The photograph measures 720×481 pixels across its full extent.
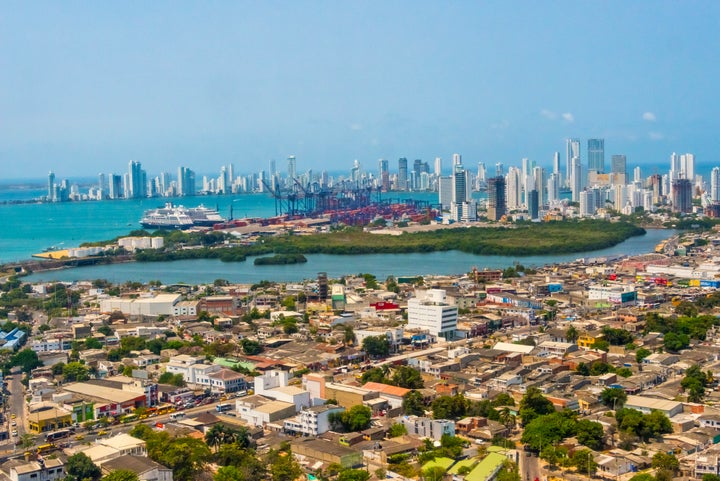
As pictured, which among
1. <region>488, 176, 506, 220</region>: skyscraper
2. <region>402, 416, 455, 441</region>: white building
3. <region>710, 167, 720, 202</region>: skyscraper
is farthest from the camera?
<region>710, 167, 720, 202</region>: skyscraper

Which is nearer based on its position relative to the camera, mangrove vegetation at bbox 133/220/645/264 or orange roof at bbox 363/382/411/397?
orange roof at bbox 363/382/411/397

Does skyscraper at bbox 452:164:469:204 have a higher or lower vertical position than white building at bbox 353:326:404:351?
higher

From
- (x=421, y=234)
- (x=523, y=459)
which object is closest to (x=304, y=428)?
(x=523, y=459)

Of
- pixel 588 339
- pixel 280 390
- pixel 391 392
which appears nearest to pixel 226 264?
pixel 588 339

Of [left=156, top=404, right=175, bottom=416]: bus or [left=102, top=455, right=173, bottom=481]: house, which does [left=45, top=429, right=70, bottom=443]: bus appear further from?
[left=102, top=455, right=173, bottom=481]: house

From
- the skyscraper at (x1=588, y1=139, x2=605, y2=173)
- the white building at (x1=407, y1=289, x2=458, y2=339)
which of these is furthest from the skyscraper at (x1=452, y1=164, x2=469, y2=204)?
the white building at (x1=407, y1=289, x2=458, y2=339)

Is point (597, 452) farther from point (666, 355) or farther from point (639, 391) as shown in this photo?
point (666, 355)

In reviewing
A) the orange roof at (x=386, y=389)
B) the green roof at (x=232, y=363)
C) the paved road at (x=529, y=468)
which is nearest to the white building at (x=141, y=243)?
the green roof at (x=232, y=363)

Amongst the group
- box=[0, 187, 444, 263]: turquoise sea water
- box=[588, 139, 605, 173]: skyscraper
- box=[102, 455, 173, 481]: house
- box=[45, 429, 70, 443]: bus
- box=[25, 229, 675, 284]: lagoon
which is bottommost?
box=[45, 429, 70, 443]: bus
